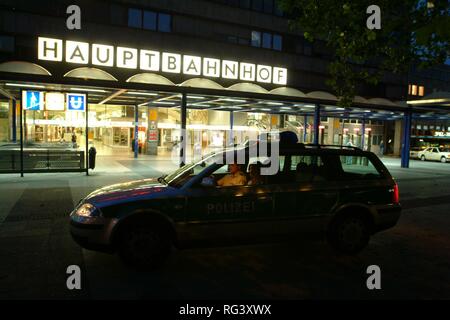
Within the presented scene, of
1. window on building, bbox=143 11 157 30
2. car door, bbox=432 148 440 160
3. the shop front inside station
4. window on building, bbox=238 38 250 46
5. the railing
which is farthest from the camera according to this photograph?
car door, bbox=432 148 440 160

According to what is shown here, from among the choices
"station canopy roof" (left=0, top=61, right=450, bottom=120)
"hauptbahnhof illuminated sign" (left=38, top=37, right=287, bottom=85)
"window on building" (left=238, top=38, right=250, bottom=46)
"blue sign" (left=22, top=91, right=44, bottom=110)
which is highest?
"window on building" (left=238, top=38, right=250, bottom=46)

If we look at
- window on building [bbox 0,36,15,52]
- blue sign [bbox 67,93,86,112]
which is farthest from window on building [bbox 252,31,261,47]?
blue sign [bbox 67,93,86,112]

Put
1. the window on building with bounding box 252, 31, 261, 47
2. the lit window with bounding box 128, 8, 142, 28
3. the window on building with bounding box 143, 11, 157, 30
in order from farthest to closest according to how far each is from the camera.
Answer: the window on building with bounding box 252, 31, 261, 47, the window on building with bounding box 143, 11, 157, 30, the lit window with bounding box 128, 8, 142, 28

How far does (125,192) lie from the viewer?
5457mm

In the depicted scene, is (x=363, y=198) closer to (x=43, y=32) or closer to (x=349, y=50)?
(x=349, y=50)

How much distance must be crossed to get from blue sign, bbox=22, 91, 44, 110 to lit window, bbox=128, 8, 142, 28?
42.4 ft

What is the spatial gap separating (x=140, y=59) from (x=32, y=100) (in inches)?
208

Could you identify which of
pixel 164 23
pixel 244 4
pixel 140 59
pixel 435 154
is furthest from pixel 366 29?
pixel 435 154

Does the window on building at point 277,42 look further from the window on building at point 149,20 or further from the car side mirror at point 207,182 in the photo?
the car side mirror at point 207,182

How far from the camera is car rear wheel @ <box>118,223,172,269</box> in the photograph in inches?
204

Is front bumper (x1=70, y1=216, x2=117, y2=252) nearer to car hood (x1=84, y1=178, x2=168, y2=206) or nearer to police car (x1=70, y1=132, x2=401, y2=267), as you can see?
police car (x1=70, y1=132, x2=401, y2=267)

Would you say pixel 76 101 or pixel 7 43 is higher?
pixel 7 43

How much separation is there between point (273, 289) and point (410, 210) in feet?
23.2

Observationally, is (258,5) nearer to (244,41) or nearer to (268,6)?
(268,6)
